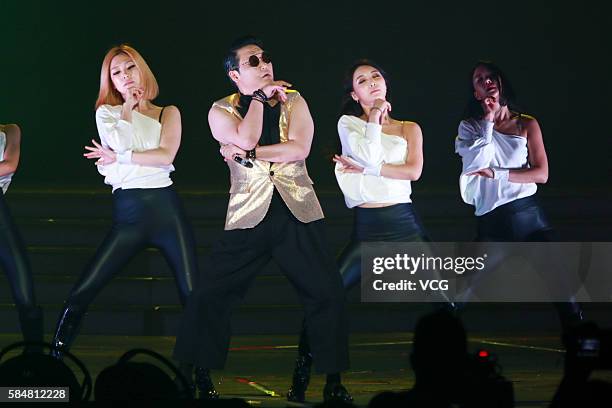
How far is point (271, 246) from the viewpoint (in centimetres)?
668

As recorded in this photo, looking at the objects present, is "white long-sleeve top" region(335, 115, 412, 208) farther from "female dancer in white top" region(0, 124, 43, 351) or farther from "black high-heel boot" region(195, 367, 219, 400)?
"female dancer in white top" region(0, 124, 43, 351)

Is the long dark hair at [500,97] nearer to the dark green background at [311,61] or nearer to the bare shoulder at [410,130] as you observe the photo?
the dark green background at [311,61]

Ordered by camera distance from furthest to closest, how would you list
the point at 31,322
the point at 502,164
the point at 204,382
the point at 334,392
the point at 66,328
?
the point at 502,164 → the point at 31,322 → the point at 66,328 → the point at 204,382 → the point at 334,392

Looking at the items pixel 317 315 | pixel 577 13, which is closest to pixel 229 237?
pixel 317 315

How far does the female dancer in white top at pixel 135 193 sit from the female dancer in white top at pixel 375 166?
957mm

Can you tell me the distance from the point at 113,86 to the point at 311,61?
124 cm

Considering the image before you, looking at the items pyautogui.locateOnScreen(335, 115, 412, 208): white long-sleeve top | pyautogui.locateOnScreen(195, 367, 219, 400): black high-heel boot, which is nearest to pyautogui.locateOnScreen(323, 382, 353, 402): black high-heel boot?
pyautogui.locateOnScreen(195, 367, 219, 400): black high-heel boot

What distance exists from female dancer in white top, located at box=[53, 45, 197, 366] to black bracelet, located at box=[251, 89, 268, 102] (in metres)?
0.78

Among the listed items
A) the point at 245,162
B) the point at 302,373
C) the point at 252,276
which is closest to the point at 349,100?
the point at 245,162

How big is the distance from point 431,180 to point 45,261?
2.50 metres

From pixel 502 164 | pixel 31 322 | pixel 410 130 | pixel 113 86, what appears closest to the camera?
pixel 113 86

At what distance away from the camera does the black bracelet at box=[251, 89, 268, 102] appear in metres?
6.83

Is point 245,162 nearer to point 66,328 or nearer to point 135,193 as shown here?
point 135,193

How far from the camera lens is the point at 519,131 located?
791 cm
